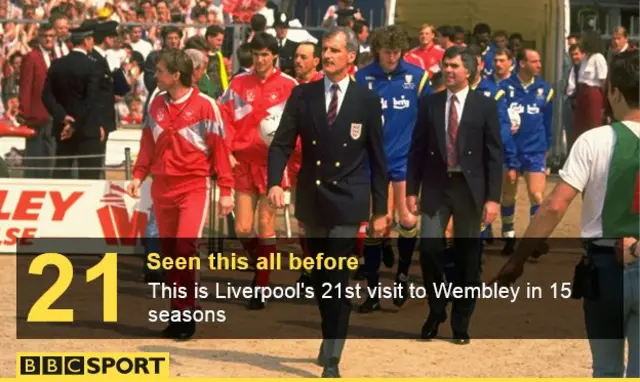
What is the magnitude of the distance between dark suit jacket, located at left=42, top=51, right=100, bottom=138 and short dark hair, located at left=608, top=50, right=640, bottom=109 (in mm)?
10650

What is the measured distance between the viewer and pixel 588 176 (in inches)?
303

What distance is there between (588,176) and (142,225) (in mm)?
9540

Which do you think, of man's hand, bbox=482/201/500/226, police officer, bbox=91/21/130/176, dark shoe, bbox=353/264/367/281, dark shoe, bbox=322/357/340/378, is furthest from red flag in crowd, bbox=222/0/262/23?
dark shoe, bbox=322/357/340/378

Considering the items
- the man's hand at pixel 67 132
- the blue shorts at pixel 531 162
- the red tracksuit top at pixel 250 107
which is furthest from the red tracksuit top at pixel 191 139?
the man's hand at pixel 67 132

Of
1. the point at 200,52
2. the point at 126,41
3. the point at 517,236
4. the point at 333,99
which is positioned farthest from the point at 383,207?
the point at 126,41

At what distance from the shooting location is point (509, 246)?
17.2 meters

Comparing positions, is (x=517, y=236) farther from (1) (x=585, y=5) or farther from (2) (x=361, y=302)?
(1) (x=585, y=5)

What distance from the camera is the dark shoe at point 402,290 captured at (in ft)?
45.6

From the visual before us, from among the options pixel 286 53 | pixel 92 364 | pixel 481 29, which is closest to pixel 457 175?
pixel 92 364

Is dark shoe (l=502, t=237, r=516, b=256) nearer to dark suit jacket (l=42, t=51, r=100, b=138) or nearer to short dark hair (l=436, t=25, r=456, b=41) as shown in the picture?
short dark hair (l=436, t=25, r=456, b=41)

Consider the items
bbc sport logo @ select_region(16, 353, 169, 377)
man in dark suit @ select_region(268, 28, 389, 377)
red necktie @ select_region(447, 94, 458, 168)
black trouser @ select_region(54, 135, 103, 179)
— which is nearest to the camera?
man in dark suit @ select_region(268, 28, 389, 377)

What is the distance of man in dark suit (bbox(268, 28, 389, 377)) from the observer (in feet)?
36.3

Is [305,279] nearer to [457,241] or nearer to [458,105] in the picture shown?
[457,241]

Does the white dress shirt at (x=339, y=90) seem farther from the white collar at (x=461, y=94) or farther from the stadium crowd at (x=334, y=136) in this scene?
the white collar at (x=461, y=94)
